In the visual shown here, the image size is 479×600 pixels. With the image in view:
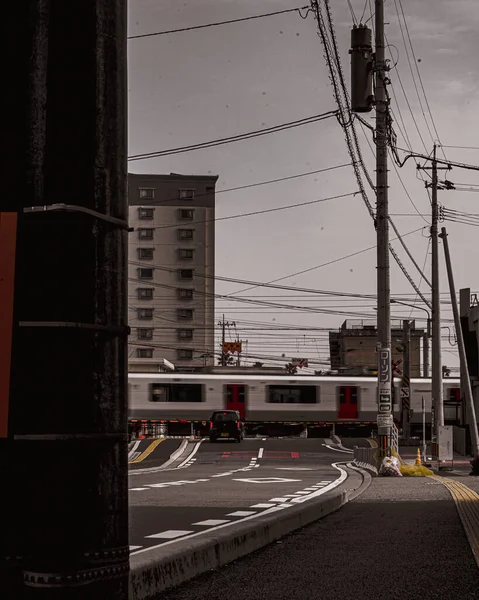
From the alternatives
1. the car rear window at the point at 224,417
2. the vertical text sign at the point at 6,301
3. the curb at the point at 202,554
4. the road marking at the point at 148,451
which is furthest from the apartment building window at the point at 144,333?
the vertical text sign at the point at 6,301

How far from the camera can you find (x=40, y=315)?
3891 mm

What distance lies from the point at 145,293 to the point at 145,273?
2232mm

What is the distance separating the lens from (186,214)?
11019 centimetres

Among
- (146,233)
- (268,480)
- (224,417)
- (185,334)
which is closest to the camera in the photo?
(268,480)

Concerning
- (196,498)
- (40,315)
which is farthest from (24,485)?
(196,498)

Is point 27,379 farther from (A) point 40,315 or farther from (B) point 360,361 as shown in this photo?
(B) point 360,361

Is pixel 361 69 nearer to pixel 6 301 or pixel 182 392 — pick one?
pixel 6 301

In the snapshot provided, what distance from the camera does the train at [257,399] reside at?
6181 centimetres

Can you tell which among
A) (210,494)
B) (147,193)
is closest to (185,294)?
(147,193)

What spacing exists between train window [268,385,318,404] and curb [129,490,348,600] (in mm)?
50991

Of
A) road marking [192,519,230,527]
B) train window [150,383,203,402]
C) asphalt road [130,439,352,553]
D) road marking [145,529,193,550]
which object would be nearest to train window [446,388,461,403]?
train window [150,383,203,402]

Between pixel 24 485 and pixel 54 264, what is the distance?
86cm

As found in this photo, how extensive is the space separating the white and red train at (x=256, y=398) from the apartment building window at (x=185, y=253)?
47420mm

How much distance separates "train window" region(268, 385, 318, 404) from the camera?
6306 centimetres
